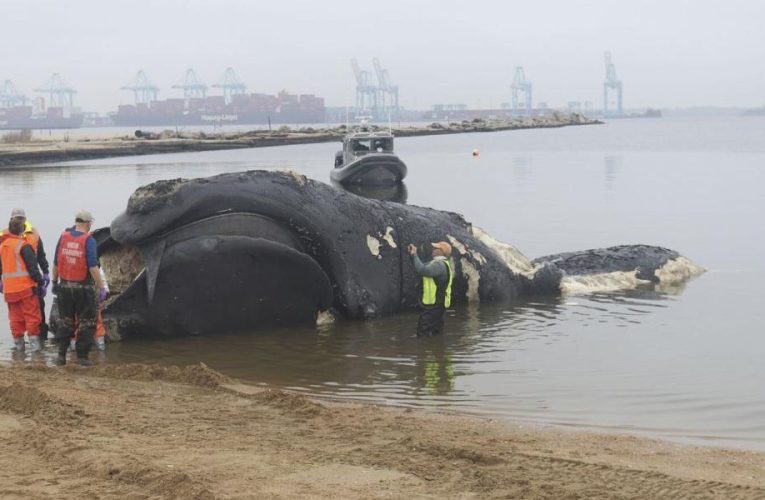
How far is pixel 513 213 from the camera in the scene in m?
32.3

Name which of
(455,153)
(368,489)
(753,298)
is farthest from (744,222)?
(455,153)

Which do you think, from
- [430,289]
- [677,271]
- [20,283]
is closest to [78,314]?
[20,283]

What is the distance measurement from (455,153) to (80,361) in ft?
271

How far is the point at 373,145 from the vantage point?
53938 mm

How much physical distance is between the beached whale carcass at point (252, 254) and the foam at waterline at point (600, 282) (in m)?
2.65

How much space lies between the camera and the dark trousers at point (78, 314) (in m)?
11.0

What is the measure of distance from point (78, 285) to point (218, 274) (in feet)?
5.64

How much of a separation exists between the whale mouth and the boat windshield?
39.6m

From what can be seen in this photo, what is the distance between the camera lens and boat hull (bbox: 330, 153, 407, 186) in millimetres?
49094

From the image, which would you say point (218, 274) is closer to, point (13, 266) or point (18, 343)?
point (13, 266)

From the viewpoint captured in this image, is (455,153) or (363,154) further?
(455,153)

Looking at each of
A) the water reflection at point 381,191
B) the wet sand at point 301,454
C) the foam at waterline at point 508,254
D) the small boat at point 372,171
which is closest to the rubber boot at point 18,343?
the wet sand at point 301,454

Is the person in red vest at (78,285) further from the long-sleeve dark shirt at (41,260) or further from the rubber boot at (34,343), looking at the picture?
the long-sleeve dark shirt at (41,260)

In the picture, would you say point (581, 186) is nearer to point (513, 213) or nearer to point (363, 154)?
point (363, 154)
